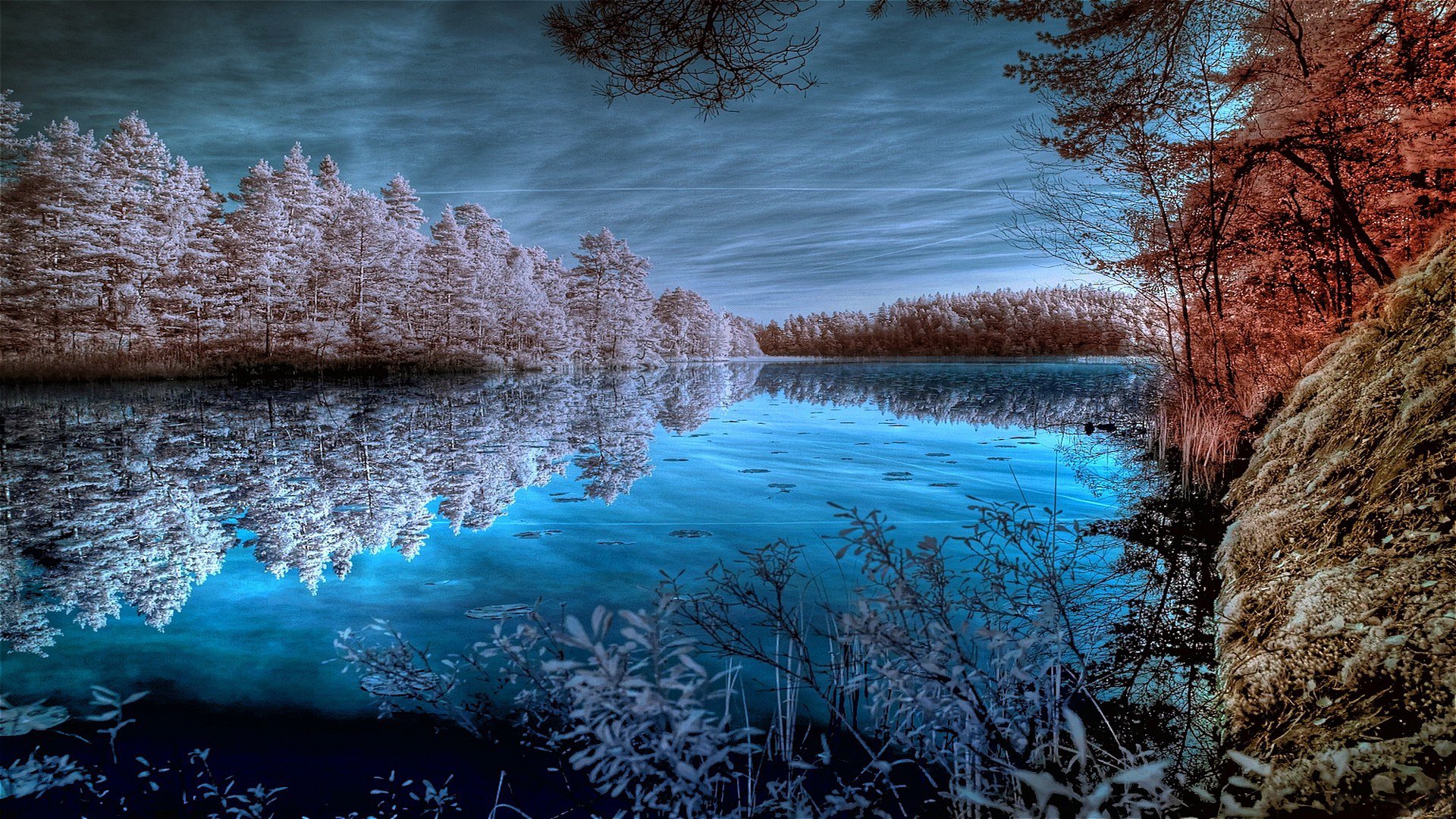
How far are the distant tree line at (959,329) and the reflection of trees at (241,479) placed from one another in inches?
3040

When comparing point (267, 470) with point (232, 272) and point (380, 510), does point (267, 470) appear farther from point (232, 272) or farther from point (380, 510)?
point (232, 272)

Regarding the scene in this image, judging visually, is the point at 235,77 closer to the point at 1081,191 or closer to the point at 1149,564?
the point at 1081,191

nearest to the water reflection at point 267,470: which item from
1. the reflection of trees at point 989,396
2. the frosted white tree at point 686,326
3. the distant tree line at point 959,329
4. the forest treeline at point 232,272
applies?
the reflection of trees at point 989,396

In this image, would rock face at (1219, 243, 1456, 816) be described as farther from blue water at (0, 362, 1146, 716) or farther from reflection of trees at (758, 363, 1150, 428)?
reflection of trees at (758, 363, 1150, 428)

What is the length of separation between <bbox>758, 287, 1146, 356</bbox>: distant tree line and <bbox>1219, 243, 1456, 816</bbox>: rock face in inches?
3216

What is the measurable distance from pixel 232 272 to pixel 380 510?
31771 millimetres

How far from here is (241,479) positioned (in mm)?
8602

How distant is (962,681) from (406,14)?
1154cm

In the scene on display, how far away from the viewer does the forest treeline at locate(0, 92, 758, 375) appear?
26.3m

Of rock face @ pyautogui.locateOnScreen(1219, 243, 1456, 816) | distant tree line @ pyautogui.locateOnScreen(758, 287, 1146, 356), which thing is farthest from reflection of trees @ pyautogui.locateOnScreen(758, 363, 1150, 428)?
distant tree line @ pyautogui.locateOnScreen(758, 287, 1146, 356)

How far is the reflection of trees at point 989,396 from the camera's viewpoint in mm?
17375

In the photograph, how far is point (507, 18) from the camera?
29.1 ft

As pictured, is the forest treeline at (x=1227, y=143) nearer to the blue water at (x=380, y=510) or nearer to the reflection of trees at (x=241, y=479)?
the blue water at (x=380, y=510)

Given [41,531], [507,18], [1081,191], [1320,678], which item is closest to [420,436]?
[41,531]
